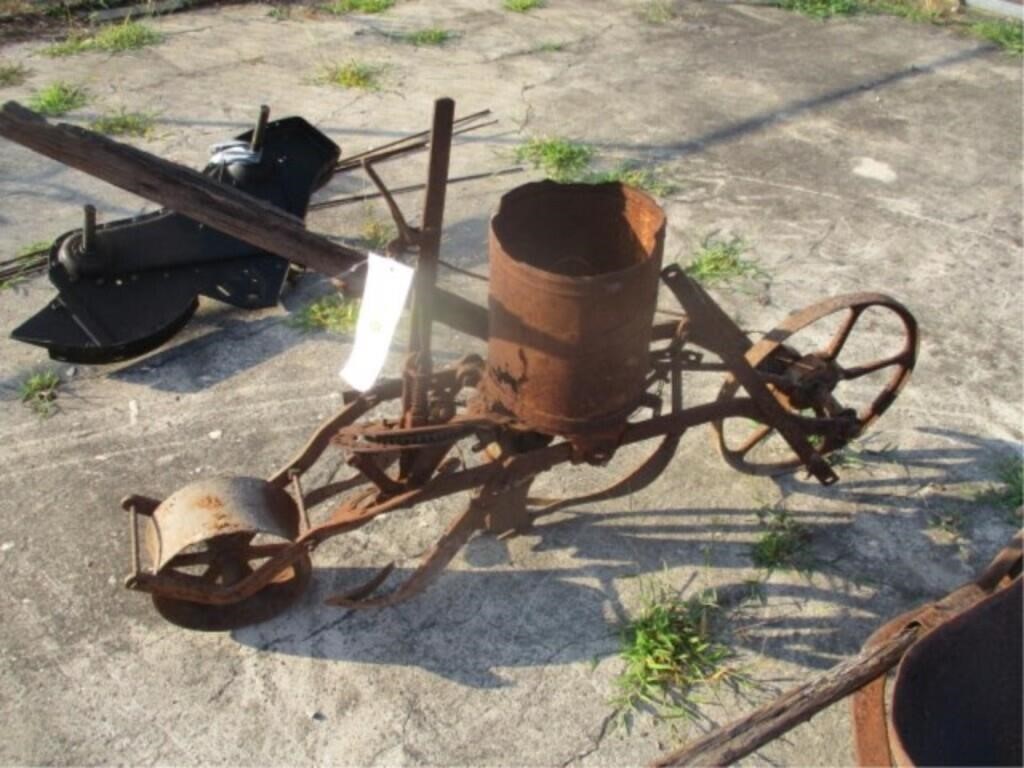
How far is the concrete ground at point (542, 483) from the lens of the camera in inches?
119

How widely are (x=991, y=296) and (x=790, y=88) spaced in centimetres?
290

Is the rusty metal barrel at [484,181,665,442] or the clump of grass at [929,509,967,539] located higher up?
the rusty metal barrel at [484,181,665,442]

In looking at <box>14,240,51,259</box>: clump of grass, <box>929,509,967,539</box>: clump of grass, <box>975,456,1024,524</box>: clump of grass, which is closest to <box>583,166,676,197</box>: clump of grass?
<box>975,456,1024,524</box>: clump of grass

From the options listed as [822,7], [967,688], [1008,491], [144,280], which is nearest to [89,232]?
[144,280]

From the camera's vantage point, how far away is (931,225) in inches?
227

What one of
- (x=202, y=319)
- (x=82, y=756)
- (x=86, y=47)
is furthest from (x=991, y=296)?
(x=86, y=47)

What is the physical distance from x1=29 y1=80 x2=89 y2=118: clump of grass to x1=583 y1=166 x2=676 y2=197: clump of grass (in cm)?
348

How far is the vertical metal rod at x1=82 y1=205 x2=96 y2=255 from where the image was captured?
13.4ft

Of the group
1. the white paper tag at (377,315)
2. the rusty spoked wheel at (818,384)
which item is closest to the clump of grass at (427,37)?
the rusty spoked wheel at (818,384)

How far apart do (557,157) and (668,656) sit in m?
3.75

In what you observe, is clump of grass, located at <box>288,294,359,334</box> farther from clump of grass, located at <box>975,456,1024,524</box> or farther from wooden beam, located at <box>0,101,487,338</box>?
clump of grass, located at <box>975,456,1024,524</box>

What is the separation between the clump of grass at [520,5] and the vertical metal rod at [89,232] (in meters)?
5.42

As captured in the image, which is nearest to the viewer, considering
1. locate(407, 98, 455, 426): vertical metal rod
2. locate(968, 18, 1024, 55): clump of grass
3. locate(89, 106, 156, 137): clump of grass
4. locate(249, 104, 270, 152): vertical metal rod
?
locate(407, 98, 455, 426): vertical metal rod

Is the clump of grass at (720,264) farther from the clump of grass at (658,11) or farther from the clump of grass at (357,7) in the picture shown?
the clump of grass at (357,7)
